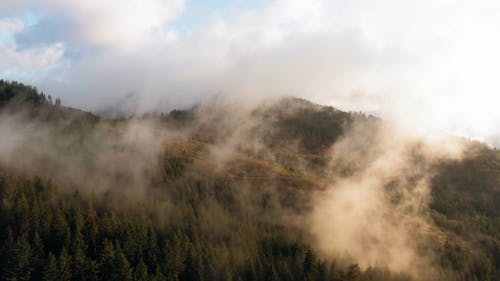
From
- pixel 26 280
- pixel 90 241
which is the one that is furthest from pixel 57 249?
pixel 26 280

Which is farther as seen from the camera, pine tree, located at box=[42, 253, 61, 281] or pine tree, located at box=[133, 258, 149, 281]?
pine tree, located at box=[133, 258, 149, 281]

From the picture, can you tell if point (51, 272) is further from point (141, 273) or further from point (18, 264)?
point (141, 273)

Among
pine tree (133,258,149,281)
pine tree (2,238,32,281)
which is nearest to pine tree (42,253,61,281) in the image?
pine tree (2,238,32,281)

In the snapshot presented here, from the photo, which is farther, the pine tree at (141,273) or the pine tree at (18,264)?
the pine tree at (141,273)

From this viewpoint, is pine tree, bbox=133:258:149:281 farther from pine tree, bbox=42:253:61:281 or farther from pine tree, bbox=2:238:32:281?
pine tree, bbox=2:238:32:281

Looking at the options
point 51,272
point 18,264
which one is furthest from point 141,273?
point 18,264

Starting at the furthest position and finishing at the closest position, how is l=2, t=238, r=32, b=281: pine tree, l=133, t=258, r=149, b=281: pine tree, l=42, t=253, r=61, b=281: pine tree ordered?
l=133, t=258, r=149, b=281: pine tree, l=42, t=253, r=61, b=281: pine tree, l=2, t=238, r=32, b=281: pine tree

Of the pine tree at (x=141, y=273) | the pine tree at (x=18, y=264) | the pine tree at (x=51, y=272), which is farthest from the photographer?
the pine tree at (x=141, y=273)

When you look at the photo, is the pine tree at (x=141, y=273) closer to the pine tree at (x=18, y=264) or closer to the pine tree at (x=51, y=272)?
the pine tree at (x=51, y=272)

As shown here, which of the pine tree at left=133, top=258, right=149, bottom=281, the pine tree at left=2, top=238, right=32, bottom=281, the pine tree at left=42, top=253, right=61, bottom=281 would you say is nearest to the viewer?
the pine tree at left=2, top=238, right=32, bottom=281

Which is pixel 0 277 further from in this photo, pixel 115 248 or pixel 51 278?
pixel 115 248

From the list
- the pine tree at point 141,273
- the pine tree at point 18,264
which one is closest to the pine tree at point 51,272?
the pine tree at point 18,264
